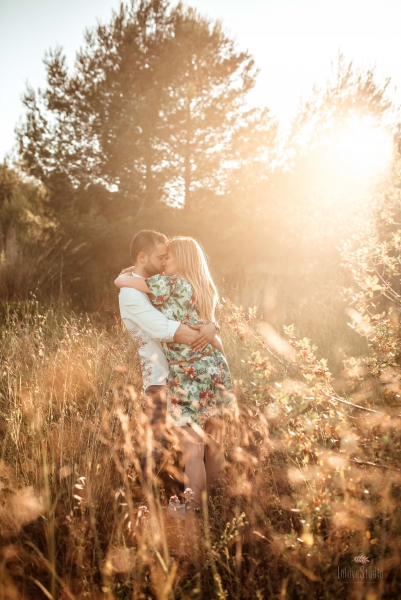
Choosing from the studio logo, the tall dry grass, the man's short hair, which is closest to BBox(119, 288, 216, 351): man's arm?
the tall dry grass

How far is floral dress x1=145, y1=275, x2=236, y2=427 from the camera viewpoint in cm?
243

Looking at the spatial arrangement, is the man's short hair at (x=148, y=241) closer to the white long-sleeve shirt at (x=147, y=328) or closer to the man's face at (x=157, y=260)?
the man's face at (x=157, y=260)

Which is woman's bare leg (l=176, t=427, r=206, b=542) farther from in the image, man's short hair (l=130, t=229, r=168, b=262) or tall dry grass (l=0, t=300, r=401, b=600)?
man's short hair (l=130, t=229, r=168, b=262)

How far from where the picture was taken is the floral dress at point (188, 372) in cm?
243

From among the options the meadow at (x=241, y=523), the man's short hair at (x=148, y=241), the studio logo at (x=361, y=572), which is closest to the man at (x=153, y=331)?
the man's short hair at (x=148, y=241)

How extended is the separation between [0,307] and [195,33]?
951 cm

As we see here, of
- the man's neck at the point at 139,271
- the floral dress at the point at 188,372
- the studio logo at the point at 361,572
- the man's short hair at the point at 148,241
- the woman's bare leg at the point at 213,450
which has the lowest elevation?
the studio logo at the point at 361,572

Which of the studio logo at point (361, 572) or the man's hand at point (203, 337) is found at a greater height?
the man's hand at point (203, 337)

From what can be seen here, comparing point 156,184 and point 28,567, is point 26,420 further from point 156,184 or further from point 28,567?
point 156,184

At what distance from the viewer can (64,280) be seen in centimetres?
945

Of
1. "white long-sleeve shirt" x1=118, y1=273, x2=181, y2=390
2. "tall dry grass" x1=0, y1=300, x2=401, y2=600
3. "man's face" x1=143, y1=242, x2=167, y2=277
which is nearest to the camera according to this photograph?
"tall dry grass" x1=0, y1=300, x2=401, y2=600

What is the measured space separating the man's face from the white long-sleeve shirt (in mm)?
119

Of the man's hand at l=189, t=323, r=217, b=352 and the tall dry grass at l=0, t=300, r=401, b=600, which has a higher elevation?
the man's hand at l=189, t=323, r=217, b=352

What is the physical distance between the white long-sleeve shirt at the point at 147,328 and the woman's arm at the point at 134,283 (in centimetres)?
3
